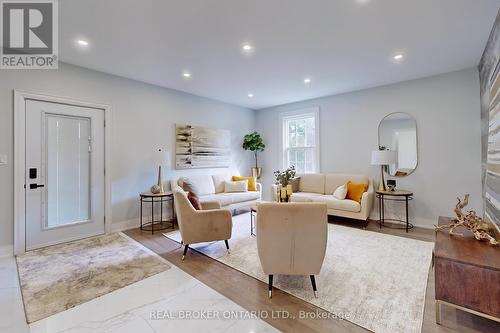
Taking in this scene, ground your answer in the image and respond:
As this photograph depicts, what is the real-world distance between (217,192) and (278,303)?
3.43m

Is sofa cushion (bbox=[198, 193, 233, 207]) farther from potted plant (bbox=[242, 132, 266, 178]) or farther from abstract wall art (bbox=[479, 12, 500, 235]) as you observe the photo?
abstract wall art (bbox=[479, 12, 500, 235])

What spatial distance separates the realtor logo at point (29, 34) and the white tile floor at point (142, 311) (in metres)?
2.73

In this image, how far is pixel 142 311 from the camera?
1894 mm

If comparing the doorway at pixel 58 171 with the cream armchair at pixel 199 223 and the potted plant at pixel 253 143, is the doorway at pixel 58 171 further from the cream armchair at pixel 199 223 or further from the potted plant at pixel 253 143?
the potted plant at pixel 253 143

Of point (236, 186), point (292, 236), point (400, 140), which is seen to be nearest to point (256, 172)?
point (236, 186)

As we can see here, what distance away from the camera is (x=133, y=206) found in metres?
4.20

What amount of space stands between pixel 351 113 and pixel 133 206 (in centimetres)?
475

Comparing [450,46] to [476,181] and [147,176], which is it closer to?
[476,181]

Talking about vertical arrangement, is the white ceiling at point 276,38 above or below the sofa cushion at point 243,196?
above

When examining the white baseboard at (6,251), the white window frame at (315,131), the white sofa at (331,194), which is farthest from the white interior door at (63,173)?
the white window frame at (315,131)

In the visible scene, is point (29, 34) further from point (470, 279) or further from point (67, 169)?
point (470, 279)

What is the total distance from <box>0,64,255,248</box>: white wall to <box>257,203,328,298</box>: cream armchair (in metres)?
3.07

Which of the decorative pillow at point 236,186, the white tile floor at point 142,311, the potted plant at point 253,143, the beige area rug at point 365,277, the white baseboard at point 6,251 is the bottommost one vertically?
the white tile floor at point 142,311

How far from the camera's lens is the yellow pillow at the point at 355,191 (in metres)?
4.26
